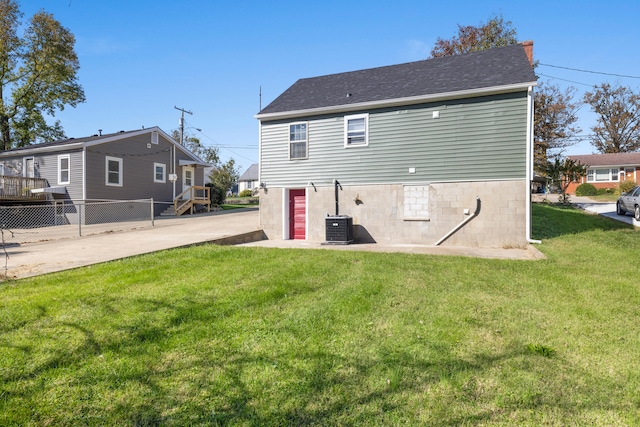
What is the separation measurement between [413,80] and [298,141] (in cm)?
492

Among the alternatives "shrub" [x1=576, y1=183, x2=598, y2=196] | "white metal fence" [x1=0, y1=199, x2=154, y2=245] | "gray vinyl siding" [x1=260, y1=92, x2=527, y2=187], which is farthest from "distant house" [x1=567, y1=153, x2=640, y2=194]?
"white metal fence" [x1=0, y1=199, x2=154, y2=245]

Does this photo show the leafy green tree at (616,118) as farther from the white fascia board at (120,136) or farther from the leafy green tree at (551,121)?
the white fascia board at (120,136)

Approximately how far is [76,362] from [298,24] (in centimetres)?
1353

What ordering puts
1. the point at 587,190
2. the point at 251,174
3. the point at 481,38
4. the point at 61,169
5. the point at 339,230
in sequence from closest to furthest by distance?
the point at 339,230 < the point at 61,169 < the point at 481,38 < the point at 587,190 < the point at 251,174

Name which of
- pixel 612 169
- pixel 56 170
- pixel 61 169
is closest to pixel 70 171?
pixel 61 169

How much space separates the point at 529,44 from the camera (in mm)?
13219

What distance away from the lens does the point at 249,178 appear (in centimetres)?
6194

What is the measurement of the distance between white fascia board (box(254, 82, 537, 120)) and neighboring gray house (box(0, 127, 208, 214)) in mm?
10733

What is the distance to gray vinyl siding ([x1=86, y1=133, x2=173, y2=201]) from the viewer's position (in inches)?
744

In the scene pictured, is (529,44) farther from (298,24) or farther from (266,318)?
(266,318)

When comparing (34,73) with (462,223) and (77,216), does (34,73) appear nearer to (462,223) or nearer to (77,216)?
(77,216)

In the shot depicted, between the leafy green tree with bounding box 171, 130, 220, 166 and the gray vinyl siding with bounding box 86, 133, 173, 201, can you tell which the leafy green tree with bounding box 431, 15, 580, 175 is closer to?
the gray vinyl siding with bounding box 86, 133, 173, 201

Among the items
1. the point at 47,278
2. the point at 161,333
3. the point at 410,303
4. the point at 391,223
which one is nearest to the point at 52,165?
the point at 47,278

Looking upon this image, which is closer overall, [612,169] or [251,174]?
[612,169]
